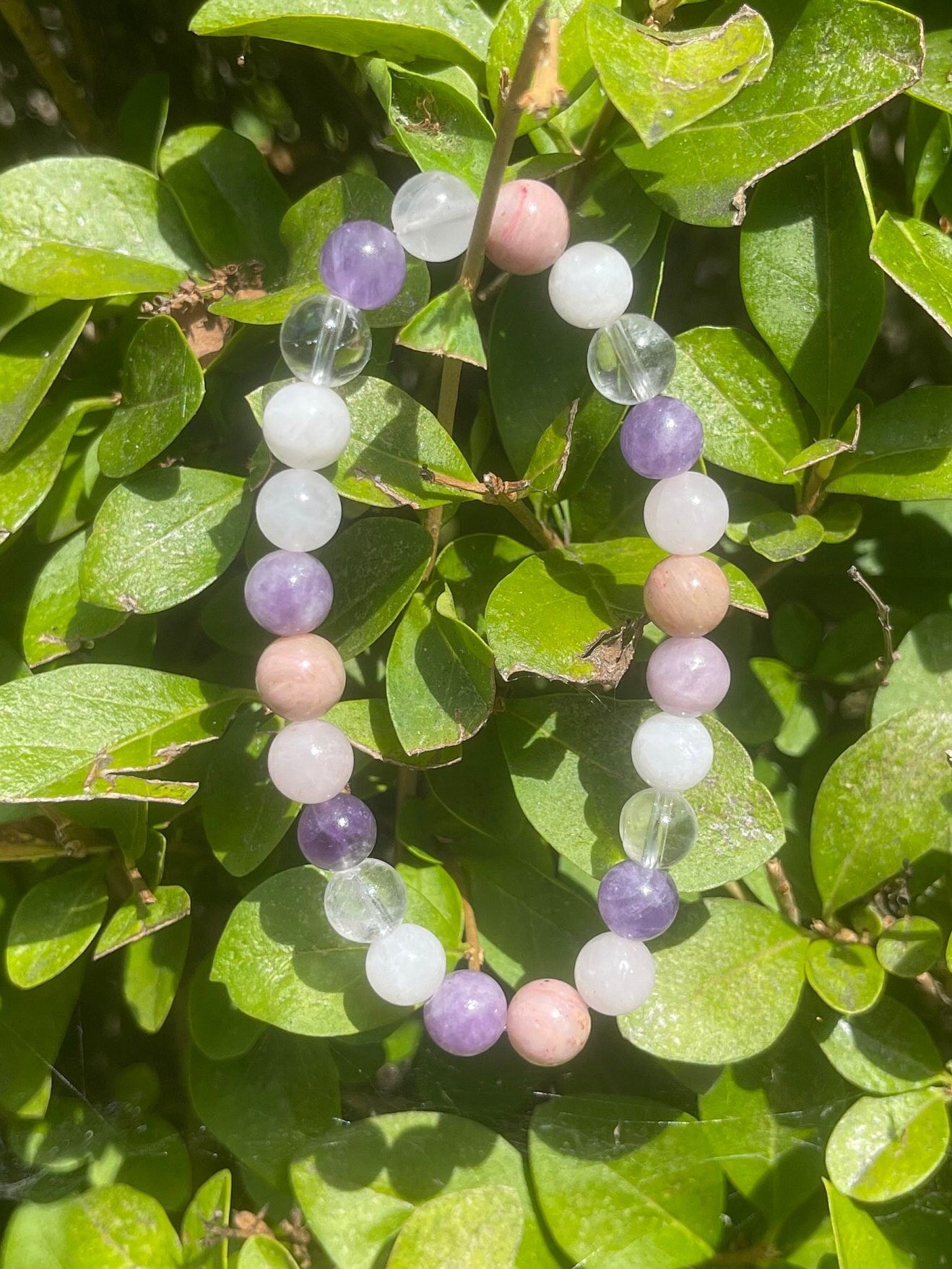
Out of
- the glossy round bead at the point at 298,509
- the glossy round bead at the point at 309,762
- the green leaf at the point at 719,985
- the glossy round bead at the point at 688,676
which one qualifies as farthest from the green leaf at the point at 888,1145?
the glossy round bead at the point at 298,509

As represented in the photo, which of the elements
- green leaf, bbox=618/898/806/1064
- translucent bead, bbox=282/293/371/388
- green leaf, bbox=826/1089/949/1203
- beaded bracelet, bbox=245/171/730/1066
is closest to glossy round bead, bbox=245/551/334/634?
beaded bracelet, bbox=245/171/730/1066

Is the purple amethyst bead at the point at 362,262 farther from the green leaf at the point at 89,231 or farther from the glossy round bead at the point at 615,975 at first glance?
the glossy round bead at the point at 615,975

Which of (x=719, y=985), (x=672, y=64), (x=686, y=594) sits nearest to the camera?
(x=672, y=64)

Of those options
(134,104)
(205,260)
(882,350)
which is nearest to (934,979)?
(882,350)

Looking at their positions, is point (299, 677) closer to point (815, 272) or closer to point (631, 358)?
point (631, 358)

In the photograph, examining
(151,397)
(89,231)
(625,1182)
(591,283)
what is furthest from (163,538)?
(625,1182)

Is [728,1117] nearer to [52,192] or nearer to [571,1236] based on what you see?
[571,1236]
